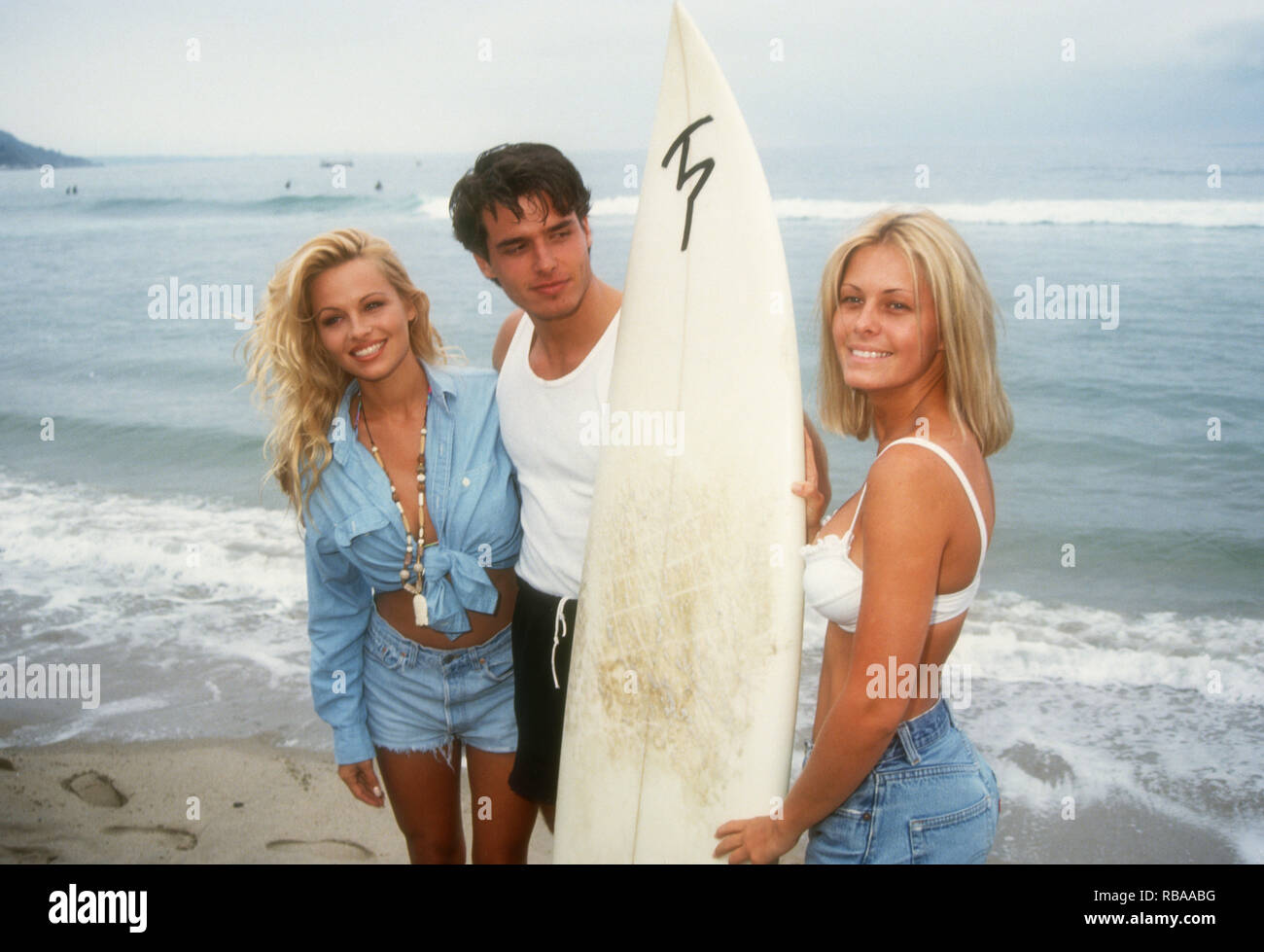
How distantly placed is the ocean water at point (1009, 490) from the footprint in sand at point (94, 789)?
30 cm

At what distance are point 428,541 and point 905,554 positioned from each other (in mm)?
1028

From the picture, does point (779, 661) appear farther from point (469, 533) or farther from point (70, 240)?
point (70, 240)

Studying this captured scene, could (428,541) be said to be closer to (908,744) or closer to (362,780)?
(362,780)

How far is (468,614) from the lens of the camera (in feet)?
6.73

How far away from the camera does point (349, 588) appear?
2100mm

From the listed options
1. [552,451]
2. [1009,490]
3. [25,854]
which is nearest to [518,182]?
[552,451]

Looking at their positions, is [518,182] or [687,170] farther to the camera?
[687,170]

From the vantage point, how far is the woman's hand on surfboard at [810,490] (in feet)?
6.48

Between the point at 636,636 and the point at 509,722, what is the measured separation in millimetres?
347

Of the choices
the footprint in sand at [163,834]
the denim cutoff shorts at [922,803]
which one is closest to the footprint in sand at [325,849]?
the footprint in sand at [163,834]

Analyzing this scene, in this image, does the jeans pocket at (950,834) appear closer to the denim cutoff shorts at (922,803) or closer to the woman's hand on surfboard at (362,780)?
the denim cutoff shorts at (922,803)

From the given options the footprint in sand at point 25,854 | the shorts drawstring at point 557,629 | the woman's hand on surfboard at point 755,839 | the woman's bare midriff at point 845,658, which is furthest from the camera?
the footprint in sand at point 25,854

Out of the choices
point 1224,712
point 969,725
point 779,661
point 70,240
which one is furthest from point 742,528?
point 70,240

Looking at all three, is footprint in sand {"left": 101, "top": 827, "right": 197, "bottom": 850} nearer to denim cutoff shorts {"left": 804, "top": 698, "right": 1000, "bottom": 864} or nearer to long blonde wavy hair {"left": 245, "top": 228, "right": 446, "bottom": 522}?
long blonde wavy hair {"left": 245, "top": 228, "right": 446, "bottom": 522}
